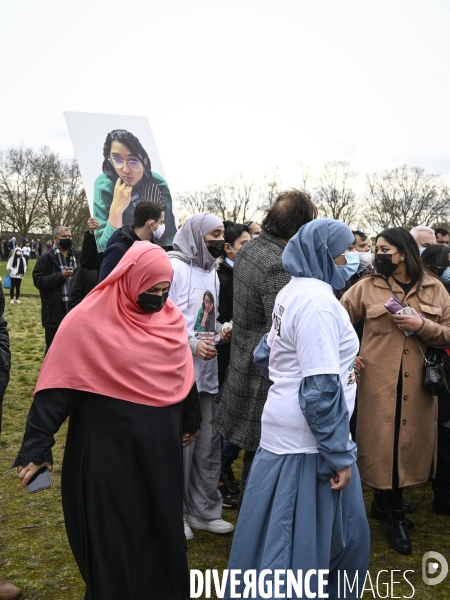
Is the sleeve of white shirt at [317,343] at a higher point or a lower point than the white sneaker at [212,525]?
higher

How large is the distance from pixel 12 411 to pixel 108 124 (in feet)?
11.3

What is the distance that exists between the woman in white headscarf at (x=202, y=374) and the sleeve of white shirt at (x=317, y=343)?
170cm

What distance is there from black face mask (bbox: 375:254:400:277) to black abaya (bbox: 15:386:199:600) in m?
2.08

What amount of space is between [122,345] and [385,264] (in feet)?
7.21

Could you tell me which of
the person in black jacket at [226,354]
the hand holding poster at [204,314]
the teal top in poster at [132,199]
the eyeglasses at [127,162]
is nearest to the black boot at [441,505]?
the person in black jacket at [226,354]

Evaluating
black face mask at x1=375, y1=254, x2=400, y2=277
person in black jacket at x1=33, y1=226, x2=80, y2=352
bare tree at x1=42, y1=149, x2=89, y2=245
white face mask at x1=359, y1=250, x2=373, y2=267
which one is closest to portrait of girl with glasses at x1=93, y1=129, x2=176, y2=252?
person in black jacket at x1=33, y1=226, x2=80, y2=352

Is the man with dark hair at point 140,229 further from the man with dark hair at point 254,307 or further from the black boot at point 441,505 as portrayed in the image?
the black boot at point 441,505

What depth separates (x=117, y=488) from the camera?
300cm

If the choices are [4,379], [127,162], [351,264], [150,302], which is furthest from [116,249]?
[351,264]

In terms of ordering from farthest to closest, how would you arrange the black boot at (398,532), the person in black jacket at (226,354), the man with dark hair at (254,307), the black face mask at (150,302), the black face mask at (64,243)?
the black face mask at (64,243) → the person in black jacket at (226,354) → the black boot at (398,532) → the man with dark hair at (254,307) → the black face mask at (150,302)

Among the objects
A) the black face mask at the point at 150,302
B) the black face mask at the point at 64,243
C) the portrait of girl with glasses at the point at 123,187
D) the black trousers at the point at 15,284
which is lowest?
the black trousers at the point at 15,284

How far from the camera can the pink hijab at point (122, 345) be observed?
298cm

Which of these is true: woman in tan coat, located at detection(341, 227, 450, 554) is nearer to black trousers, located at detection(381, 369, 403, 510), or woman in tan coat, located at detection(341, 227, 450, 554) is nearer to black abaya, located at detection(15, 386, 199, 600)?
black trousers, located at detection(381, 369, 403, 510)

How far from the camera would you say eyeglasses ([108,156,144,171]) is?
6.83 metres
